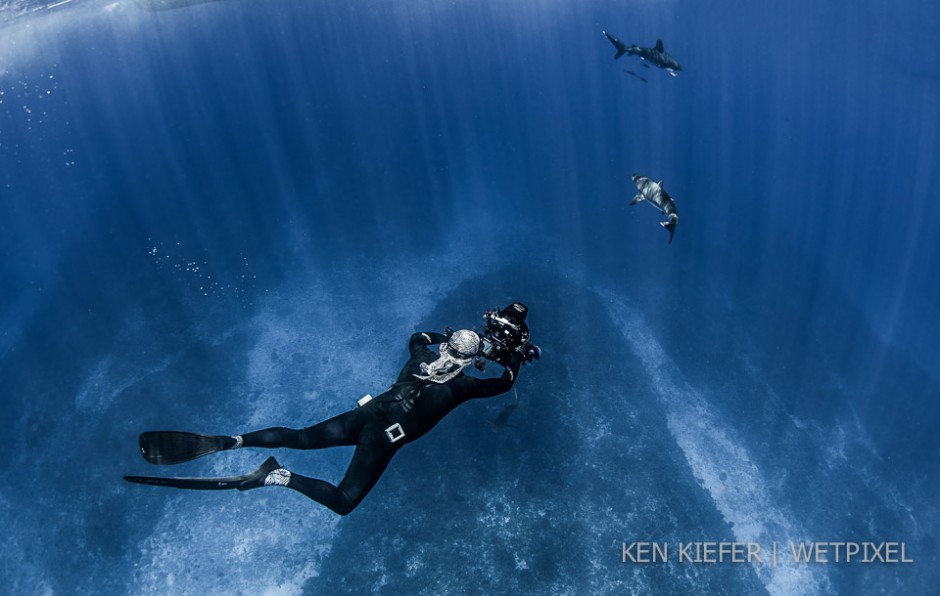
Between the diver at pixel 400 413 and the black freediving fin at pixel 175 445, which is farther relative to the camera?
the diver at pixel 400 413

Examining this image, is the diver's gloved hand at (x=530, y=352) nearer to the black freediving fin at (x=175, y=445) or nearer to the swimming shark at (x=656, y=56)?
the black freediving fin at (x=175, y=445)

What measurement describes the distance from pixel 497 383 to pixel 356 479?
8.85 feet

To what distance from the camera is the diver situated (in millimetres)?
6793

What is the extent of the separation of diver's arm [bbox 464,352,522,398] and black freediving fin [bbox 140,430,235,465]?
381 cm

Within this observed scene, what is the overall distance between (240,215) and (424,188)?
29.1 ft

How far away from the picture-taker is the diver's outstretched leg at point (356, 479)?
21.9 feet

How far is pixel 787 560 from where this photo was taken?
1335cm

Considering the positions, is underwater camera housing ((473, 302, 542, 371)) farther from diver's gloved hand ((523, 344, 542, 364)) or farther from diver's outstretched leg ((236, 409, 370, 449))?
diver's outstretched leg ((236, 409, 370, 449))

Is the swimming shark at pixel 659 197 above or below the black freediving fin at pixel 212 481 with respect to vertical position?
above

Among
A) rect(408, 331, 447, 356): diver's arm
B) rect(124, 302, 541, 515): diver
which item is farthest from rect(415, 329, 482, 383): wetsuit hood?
rect(408, 331, 447, 356): diver's arm

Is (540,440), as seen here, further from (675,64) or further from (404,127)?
(404,127)

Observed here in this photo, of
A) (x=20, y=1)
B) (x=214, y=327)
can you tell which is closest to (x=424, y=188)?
(x=214, y=327)

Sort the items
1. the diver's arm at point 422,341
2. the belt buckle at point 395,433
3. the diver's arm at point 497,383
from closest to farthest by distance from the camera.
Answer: the belt buckle at point 395,433 → the diver's arm at point 497,383 → the diver's arm at point 422,341

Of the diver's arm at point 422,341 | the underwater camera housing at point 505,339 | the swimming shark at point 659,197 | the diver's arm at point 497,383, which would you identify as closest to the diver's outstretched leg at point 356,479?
the diver's arm at point 422,341
